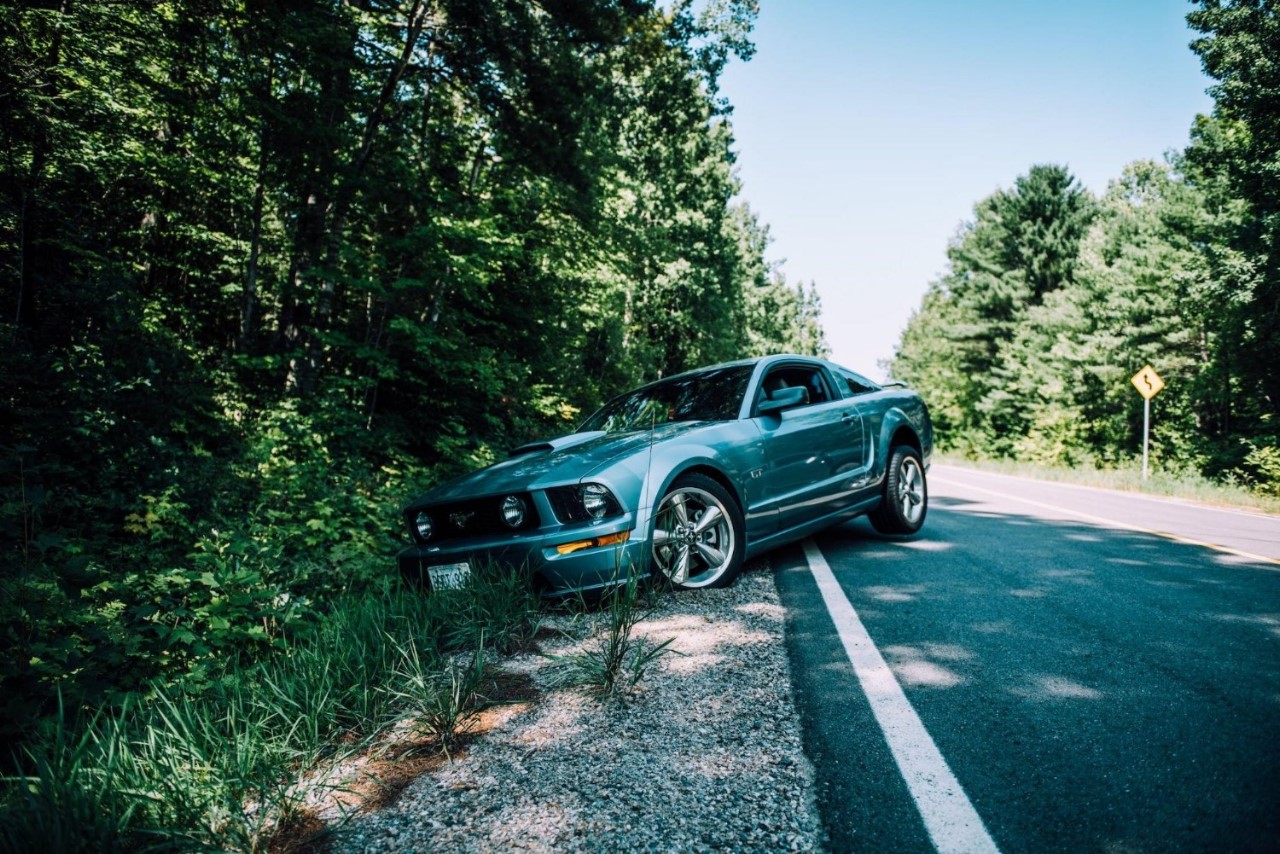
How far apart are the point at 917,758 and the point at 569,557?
1831 millimetres

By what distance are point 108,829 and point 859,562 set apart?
14.3 feet

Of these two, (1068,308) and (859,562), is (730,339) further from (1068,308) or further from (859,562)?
(859,562)

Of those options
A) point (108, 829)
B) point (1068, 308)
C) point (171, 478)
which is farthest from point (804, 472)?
point (1068, 308)

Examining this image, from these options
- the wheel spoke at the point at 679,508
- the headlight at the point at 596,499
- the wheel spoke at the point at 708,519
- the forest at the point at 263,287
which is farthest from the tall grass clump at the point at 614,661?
the forest at the point at 263,287

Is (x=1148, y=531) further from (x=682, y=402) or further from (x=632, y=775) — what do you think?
(x=632, y=775)

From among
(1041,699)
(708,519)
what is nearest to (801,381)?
(708,519)

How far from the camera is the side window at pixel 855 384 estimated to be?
5448 millimetres

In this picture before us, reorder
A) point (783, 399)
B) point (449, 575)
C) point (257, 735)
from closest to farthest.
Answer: point (257, 735)
point (449, 575)
point (783, 399)

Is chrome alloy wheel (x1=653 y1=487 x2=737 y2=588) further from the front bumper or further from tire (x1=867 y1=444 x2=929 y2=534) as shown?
tire (x1=867 y1=444 x2=929 y2=534)

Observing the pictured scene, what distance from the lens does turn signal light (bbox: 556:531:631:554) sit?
315cm

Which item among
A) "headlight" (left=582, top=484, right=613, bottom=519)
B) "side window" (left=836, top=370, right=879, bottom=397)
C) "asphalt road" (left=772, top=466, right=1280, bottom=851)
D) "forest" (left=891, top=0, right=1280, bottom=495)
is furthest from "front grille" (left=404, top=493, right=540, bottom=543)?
"forest" (left=891, top=0, right=1280, bottom=495)

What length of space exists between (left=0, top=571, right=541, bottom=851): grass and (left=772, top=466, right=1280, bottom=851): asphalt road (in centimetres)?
142

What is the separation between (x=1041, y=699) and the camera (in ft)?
7.43

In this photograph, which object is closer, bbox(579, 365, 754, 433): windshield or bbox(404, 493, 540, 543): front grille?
bbox(404, 493, 540, 543): front grille
